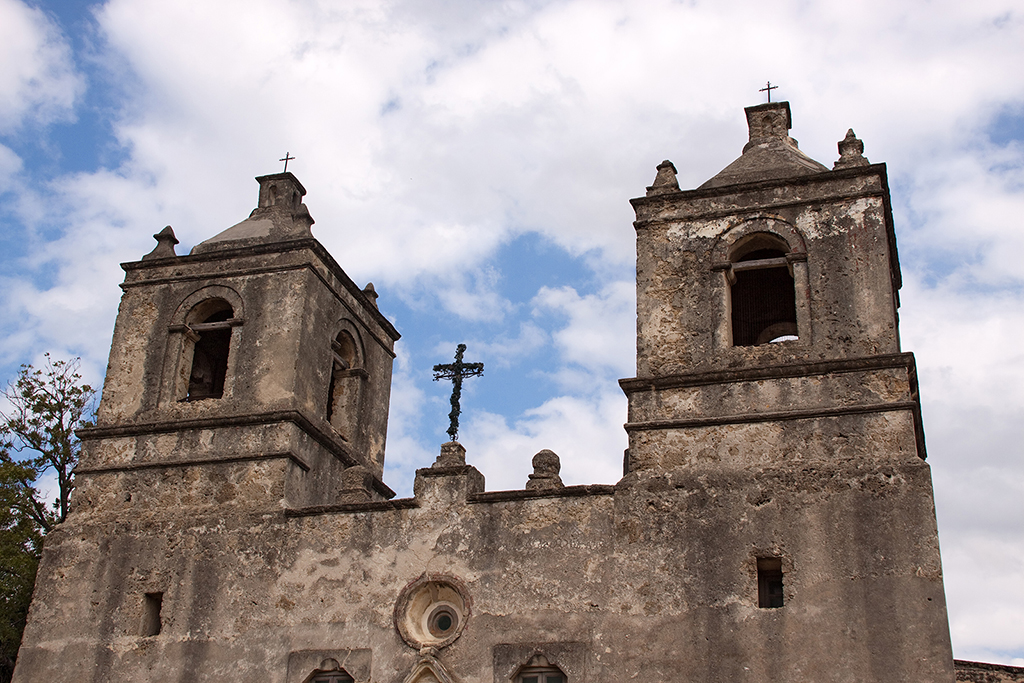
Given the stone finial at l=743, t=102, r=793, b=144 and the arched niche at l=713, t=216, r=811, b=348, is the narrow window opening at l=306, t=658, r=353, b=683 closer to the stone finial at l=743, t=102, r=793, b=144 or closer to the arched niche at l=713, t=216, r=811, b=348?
the arched niche at l=713, t=216, r=811, b=348

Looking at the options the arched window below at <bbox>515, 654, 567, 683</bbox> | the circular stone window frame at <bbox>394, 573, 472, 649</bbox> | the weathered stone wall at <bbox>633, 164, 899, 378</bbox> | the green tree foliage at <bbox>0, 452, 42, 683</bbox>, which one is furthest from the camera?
the green tree foliage at <bbox>0, 452, 42, 683</bbox>

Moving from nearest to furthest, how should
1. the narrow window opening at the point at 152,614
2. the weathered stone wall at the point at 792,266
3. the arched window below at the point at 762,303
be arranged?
the weathered stone wall at the point at 792,266, the narrow window opening at the point at 152,614, the arched window below at the point at 762,303

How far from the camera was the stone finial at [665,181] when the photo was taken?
49.6 feet

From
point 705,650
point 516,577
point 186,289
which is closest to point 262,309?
point 186,289

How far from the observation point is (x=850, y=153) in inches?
575

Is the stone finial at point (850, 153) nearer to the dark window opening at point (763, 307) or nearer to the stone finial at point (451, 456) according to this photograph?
the dark window opening at point (763, 307)

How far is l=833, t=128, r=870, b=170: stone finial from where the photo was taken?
14.5 metres

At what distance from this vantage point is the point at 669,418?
43.5 feet

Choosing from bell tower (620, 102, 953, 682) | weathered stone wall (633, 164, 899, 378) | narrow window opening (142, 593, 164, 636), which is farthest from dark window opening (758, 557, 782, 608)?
narrow window opening (142, 593, 164, 636)

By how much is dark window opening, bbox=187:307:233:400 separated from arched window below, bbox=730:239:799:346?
273 inches

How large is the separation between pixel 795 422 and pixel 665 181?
3.97 metres

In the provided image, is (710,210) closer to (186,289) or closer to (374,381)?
(374,381)

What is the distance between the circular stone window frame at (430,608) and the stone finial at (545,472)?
137cm

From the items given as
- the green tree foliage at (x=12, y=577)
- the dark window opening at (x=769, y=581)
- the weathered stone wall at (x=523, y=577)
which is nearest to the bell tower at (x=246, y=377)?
the weathered stone wall at (x=523, y=577)
